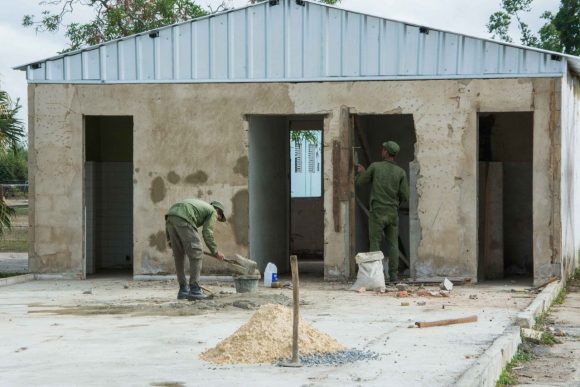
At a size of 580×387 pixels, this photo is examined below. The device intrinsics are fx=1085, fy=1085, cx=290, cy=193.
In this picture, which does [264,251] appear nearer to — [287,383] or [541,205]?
[541,205]

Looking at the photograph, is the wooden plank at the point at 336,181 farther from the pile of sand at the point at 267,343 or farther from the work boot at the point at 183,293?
the pile of sand at the point at 267,343

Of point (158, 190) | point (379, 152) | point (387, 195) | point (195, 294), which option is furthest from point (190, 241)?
point (379, 152)

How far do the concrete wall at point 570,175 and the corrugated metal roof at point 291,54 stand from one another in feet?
3.07

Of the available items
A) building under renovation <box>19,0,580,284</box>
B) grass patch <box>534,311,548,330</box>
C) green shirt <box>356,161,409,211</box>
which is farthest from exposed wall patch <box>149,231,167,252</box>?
grass patch <box>534,311,548,330</box>

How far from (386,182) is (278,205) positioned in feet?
12.0

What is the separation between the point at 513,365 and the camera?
33.8 ft

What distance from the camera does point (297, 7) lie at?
1822 cm

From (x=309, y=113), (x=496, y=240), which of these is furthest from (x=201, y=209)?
(x=496, y=240)

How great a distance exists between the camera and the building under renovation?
57.3 ft

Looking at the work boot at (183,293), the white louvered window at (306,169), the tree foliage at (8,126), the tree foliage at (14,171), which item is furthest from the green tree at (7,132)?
the tree foliage at (14,171)

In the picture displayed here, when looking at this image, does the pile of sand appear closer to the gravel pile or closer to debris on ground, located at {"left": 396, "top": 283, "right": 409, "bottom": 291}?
the gravel pile

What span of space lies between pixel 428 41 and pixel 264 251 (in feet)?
15.8

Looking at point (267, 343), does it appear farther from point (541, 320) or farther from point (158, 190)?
point (158, 190)

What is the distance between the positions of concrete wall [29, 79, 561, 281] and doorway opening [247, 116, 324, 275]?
547 mm
